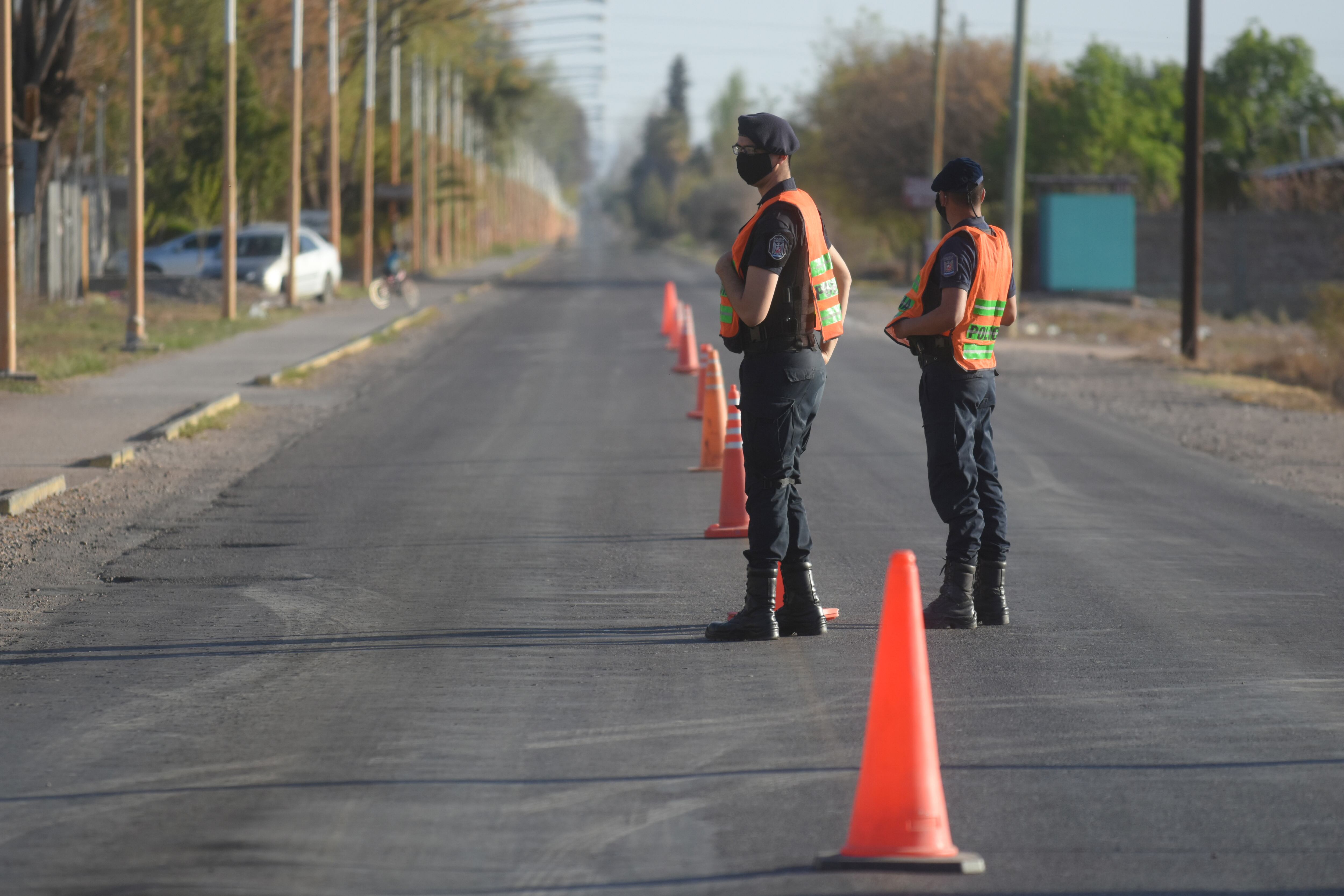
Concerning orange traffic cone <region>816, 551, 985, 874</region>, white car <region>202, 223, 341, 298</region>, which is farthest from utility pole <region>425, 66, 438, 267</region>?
orange traffic cone <region>816, 551, 985, 874</region>

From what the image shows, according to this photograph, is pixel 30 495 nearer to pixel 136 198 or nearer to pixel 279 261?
pixel 136 198

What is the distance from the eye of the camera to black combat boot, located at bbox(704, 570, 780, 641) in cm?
681

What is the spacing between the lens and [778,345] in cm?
659

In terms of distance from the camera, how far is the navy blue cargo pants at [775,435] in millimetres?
6598

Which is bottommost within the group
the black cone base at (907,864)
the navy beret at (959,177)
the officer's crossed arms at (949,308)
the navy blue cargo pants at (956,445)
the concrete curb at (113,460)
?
the black cone base at (907,864)

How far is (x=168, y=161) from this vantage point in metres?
40.2

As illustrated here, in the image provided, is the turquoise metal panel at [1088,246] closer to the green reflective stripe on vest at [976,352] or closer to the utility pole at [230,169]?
the utility pole at [230,169]

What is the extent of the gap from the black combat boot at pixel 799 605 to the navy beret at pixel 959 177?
169 cm

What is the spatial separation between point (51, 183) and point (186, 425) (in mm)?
16671

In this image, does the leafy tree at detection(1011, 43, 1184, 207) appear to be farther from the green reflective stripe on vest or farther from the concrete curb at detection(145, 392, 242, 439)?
the green reflective stripe on vest

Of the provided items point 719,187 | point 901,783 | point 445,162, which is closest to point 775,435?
point 901,783

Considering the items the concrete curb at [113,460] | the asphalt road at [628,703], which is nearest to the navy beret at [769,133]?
the asphalt road at [628,703]

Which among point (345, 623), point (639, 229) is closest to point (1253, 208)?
point (345, 623)

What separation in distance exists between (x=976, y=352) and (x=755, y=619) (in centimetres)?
149
